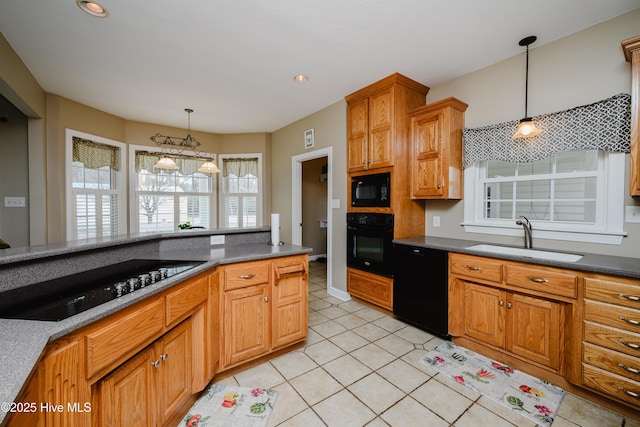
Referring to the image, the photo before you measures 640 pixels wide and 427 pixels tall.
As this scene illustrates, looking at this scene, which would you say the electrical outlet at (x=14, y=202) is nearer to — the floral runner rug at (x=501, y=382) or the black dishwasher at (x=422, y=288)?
the black dishwasher at (x=422, y=288)

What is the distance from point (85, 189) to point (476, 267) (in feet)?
16.5

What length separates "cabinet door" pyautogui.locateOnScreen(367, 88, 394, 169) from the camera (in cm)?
290

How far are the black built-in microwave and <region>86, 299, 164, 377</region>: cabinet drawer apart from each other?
7.58 feet

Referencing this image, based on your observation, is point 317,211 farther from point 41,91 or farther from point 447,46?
point 41,91

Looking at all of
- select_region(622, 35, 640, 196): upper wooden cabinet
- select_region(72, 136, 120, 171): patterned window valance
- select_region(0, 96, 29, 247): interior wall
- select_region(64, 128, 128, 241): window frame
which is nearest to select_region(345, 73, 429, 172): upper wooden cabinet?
select_region(622, 35, 640, 196): upper wooden cabinet

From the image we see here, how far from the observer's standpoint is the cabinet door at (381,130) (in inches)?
114

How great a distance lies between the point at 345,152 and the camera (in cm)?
348

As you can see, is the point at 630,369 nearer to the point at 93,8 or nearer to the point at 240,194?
the point at 93,8

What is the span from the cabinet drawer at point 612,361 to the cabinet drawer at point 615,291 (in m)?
0.31

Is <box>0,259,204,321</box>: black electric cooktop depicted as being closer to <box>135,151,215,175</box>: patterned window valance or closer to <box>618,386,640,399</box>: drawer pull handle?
<box>618,386,640,399</box>: drawer pull handle

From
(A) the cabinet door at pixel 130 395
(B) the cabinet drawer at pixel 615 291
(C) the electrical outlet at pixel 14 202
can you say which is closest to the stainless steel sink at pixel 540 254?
(B) the cabinet drawer at pixel 615 291

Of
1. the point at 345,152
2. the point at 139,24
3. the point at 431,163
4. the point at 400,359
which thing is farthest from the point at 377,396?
the point at 139,24

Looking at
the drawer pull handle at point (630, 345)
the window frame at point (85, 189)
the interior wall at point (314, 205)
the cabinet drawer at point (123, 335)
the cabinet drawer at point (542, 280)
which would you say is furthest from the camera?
the interior wall at point (314, 205)

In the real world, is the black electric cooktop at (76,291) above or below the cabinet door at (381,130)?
below
